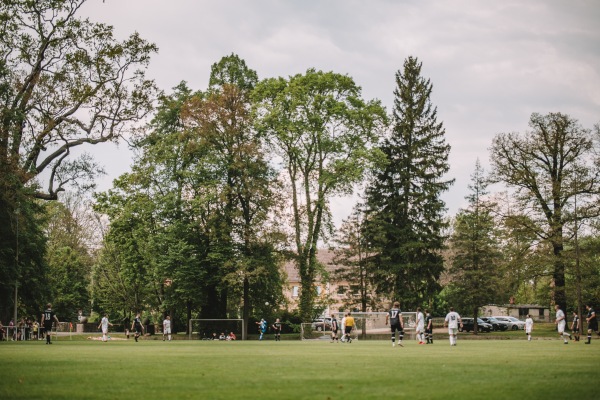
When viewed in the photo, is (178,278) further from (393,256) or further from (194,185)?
(393,256)

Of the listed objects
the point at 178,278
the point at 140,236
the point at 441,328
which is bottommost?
the point at 441,328

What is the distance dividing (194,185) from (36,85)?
1877 cm

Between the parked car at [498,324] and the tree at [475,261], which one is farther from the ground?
the tree at [475,261]

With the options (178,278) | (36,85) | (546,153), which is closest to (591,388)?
(36,85)

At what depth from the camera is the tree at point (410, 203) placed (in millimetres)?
57875

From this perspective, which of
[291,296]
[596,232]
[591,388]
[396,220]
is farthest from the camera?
[291,296]

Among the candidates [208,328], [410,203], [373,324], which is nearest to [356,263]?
[410,203]

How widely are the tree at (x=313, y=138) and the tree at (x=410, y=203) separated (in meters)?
5.05

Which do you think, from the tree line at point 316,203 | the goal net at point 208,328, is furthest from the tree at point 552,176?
the goal net at point 208,328

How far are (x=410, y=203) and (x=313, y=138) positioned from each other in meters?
11.6

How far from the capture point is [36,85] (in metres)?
37.4

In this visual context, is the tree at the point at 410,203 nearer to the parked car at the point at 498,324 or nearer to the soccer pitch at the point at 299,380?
the parked car at the point at 498,324

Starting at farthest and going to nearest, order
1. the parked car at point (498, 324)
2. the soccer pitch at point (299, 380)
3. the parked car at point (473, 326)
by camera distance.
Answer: the parked car at point (498, 324) → the parked car at point (473, 326) → the soccer pitch at point (299, 380)

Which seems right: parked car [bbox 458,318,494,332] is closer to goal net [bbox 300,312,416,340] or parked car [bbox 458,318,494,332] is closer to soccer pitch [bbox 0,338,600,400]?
goal net [bbox 300,312,416,340]
